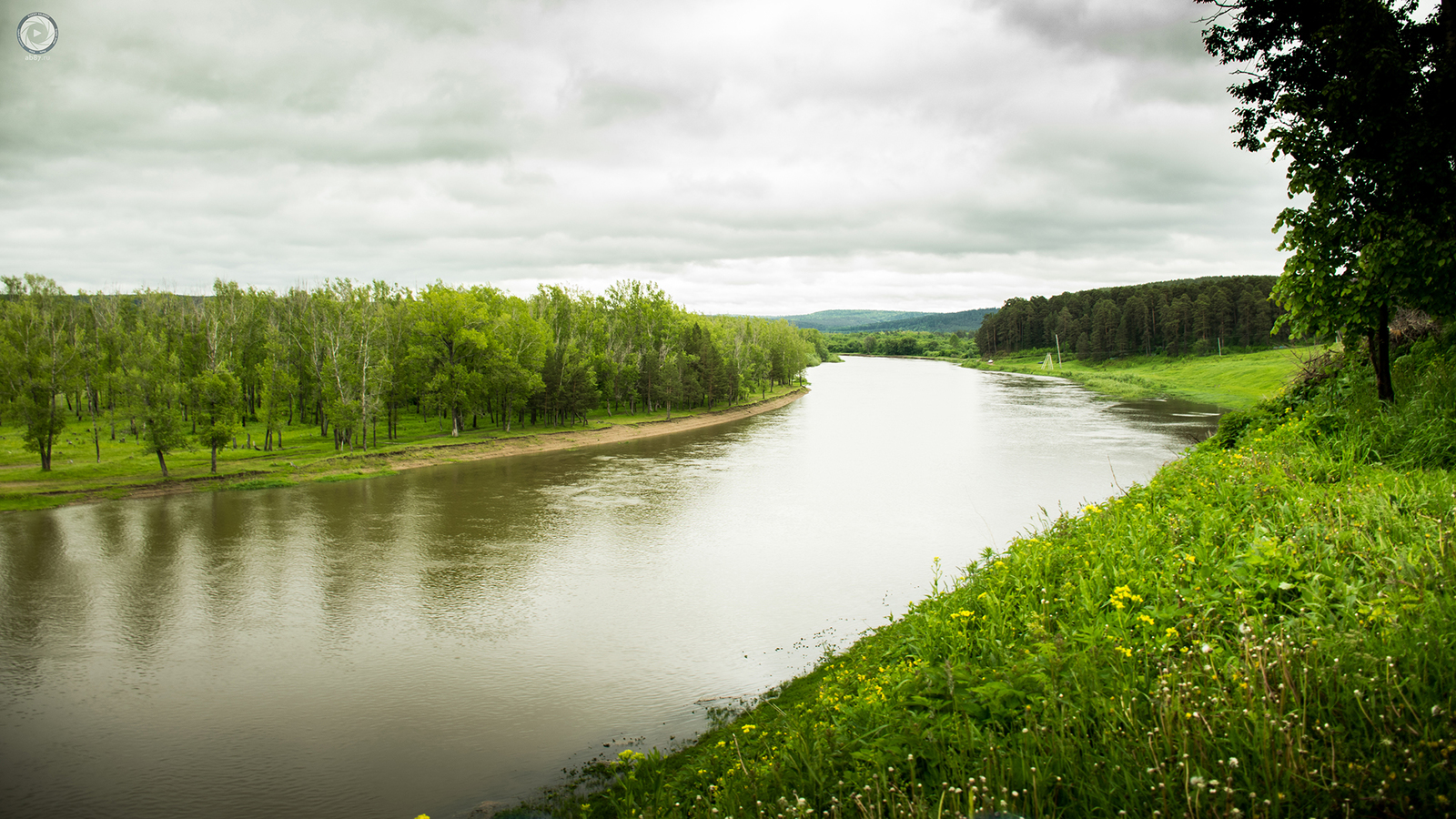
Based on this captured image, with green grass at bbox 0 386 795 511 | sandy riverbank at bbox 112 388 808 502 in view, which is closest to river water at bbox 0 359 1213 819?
sandy riverbank at bbox 112 388 808 502

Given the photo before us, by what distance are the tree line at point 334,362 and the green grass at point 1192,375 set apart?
48508mm

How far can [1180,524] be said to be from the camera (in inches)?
332

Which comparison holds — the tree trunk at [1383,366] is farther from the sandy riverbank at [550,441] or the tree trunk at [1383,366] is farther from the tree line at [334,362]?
the tree line at [334,362]

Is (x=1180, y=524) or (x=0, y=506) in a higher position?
(x=1180, y=524)

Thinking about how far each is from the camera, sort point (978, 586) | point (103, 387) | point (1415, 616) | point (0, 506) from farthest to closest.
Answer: point (103, 387), point (0, 506), point (978, 586), point (1415, 616)

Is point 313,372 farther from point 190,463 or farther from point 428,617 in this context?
point 428,617

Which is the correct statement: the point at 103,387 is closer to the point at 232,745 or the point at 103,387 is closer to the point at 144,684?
the point at 144,684

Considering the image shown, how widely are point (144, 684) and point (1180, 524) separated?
63.8 feet

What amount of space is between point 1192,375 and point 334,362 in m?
96.3

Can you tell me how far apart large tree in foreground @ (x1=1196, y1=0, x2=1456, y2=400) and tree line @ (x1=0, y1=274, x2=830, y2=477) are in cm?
4538

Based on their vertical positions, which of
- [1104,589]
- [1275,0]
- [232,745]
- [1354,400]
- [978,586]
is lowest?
[232,745]

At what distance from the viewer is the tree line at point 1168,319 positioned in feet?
340

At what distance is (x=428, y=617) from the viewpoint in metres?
17.3

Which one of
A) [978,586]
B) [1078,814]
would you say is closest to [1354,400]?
[978,586]
